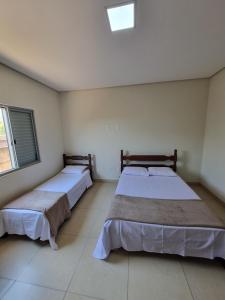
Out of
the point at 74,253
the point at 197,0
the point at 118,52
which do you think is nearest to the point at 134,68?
the point at 118,52

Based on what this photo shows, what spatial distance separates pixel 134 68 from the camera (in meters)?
2.41

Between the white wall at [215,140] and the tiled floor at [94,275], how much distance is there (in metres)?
1.67

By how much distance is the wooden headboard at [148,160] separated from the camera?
10.8ft

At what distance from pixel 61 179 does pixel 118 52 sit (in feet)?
8.20

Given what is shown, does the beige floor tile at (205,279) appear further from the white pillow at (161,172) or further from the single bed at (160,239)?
the white pillow at (161,172)

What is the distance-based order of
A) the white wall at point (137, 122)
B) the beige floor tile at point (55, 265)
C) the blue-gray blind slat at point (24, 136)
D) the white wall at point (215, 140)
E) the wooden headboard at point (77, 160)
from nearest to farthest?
the beige floor tile at point (55, 265), the blue-gray blind slat at point (24, 136), the white wall at point (215, 140), the white wall at point (137, 122), the wooden headboard at point (77, 160)

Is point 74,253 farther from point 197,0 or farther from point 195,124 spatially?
point 195,124

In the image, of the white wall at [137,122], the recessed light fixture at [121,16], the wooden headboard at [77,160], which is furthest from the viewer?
the wooden headboard at [77,160]

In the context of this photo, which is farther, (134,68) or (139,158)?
(139,158)

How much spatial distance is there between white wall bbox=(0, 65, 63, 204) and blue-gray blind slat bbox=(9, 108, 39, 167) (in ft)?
0.39

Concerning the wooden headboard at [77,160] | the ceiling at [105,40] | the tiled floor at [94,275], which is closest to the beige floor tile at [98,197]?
the wooden headboard at [77,160]

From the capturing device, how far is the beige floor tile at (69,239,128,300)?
1272 mm

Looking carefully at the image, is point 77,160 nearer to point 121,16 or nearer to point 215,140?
point 121,16

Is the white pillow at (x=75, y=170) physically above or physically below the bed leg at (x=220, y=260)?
above
